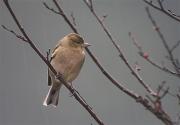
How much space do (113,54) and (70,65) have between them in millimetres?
3581

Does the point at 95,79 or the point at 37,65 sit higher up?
the point at 37,65

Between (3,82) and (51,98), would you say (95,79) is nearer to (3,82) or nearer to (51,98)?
(3,82)

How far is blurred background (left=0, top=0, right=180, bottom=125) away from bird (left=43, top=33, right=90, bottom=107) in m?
2.73

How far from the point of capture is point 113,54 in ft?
27.4

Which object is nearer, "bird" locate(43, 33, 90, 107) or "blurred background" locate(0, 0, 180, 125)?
"bird" locate(43, 33, 90, 107)

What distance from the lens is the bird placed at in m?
4.77

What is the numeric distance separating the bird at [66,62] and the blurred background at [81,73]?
8.95 ft

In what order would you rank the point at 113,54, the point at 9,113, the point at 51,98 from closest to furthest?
the point at 51,98 → the point at 9,113 → the point at 113,54

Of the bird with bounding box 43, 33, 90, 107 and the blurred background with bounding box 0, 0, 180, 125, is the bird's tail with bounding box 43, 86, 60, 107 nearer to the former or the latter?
the bird with bounding box 43, 33, 90, 107

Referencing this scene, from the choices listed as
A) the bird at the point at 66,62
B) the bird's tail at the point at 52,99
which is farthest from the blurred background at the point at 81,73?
the bird's tail at the point at 52,99

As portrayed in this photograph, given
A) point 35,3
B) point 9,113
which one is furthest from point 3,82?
point 35,3

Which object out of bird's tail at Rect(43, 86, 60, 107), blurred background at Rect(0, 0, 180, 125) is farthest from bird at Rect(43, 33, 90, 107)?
blurred background at Rect(0, 0, 180, 125)

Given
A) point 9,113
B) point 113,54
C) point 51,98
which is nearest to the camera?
point 51,98

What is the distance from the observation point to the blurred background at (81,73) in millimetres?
7852
